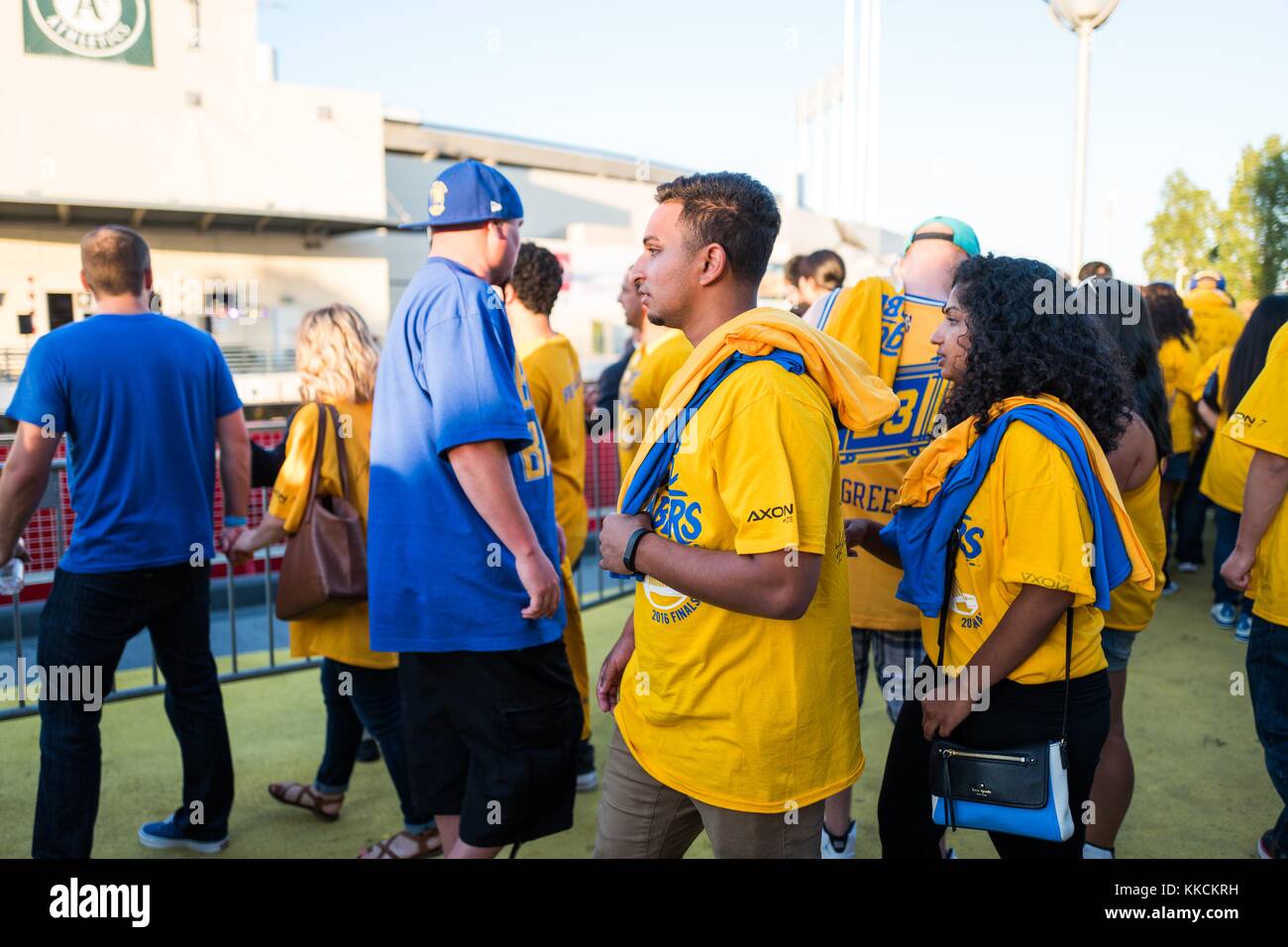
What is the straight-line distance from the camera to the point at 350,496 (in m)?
3.66

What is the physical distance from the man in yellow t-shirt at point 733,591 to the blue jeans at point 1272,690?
164 centimetres

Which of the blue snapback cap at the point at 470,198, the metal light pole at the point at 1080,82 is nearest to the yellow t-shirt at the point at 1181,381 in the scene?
the metal light pole at the point at 1080,82

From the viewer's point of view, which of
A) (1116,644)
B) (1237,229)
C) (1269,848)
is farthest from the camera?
(1237,229)

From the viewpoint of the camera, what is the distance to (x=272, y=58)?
2648 centimetres

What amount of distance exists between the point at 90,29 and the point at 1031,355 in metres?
26.6

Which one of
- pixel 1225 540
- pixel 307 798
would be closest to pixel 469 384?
pixel 307 798

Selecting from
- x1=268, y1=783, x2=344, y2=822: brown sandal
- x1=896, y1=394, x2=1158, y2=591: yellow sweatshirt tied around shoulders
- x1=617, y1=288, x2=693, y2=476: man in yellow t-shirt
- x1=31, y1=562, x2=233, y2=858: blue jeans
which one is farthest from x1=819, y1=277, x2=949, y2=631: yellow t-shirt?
x1=31, y1=562, x2=233, y2=858: blue jeans

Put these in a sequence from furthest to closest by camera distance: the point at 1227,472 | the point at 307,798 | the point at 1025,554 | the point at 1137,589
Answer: the point at 1227,472 → the point at 307,798 → the point at 1137,589 → the point at 1025,554

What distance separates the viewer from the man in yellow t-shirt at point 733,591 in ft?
6.02

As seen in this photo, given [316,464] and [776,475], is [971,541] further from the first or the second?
[316,464]

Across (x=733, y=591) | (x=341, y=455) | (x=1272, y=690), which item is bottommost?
(x=1272, y=690)

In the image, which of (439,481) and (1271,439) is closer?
(439,481)

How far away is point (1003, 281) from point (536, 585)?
4.75 ft
